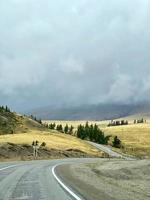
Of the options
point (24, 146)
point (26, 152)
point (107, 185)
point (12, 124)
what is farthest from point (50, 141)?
point (107, 185)

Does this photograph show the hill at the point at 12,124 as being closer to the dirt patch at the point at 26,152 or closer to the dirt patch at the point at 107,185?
the dirt patch at the point at 26,152

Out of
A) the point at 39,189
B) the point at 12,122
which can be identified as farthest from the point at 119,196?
the point at 12,122

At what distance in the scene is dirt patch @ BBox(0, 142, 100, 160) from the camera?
97000mm

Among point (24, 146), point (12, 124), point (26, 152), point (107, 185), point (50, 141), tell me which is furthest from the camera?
point (12, 124)

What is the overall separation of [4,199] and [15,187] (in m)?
5.48

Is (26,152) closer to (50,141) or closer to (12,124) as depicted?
(50,141)

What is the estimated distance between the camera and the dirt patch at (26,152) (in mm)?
97000

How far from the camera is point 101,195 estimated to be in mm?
21078

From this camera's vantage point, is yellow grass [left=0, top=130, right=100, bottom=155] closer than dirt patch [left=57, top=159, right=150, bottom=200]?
No

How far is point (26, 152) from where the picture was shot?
351 feet

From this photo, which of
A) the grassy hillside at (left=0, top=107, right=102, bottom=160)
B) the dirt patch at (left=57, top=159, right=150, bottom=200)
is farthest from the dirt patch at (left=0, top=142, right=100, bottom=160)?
the dirt patch at (left=57, top=159, right=150, bottom=200)

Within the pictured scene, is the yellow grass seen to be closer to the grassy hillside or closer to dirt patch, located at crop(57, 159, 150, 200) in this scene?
the grassy hillside

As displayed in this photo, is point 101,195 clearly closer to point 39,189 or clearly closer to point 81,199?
point 81,199

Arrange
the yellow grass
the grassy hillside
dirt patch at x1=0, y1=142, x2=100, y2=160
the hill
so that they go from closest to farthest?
1. dirt patch at x1=0, y1=142, x2=100, y2=160
2. the grassy hillside
3. the yellow grass
4. the hill
